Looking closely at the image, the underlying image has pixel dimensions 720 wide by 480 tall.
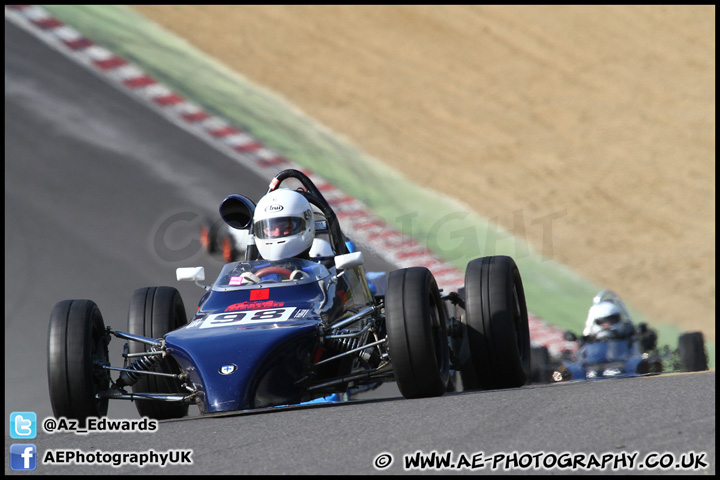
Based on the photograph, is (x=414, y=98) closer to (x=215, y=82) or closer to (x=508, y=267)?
(x=215, y=82)

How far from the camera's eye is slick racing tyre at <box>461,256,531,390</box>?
8.96 metres

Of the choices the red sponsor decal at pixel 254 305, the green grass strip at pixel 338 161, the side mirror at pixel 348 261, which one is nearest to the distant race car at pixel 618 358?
the green grass strip at pixel 338 161

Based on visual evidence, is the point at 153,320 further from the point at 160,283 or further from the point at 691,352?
the point at 691,352

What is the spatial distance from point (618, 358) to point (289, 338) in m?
6.00

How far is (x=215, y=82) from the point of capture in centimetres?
2180

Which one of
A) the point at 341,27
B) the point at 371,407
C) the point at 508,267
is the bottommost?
the point at 371,407

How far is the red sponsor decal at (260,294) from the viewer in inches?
338

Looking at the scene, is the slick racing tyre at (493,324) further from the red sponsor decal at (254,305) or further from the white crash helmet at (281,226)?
the red sponsor decal at (254,305)

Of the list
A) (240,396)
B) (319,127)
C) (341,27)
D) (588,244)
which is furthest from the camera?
(341,27)

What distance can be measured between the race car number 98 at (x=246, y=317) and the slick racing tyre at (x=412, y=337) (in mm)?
801

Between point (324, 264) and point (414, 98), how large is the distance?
14.1 meters

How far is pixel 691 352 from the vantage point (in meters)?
11.8

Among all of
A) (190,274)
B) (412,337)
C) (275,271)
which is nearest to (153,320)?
(190,274)

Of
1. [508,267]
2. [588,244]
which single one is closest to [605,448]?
[508,267]
